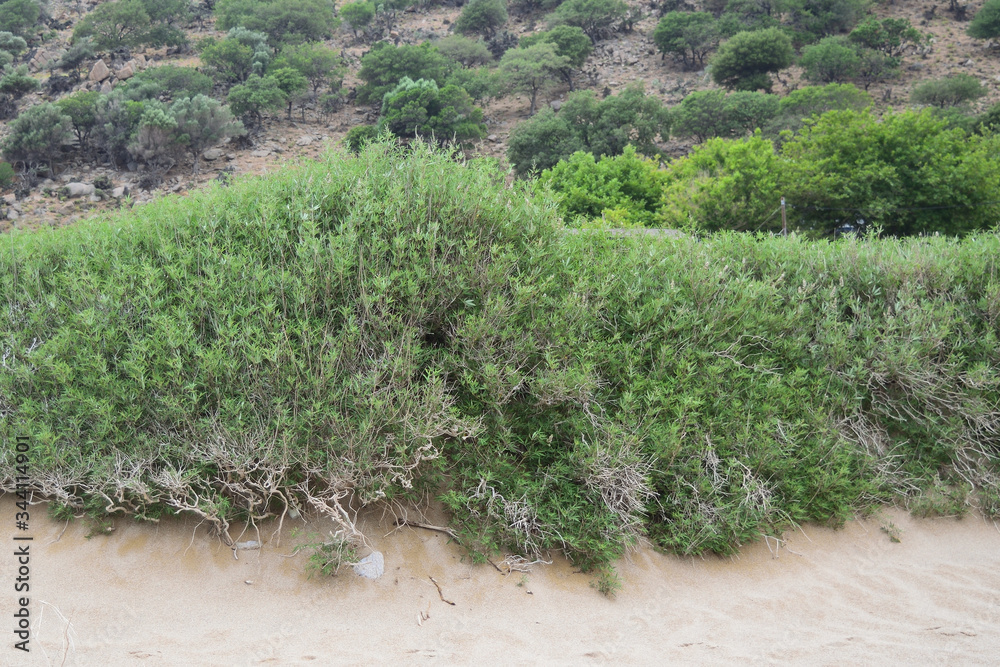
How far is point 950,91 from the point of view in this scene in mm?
42406

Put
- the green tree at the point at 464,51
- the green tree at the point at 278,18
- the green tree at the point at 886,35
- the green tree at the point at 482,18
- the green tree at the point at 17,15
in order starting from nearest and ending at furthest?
the green tree at the point at 886,35 < the green tree at the point at 17,15 < the green tree at the point at 464,51 < the green tree at the point at 278,18 < the green tree at the point at 482,18

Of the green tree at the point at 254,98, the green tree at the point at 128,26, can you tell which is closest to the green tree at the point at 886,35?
the green tree at the point at 254,98

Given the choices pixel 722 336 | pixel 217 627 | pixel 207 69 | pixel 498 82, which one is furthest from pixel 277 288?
pixel 207 69

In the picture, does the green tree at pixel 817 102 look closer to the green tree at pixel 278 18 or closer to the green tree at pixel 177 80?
A: the green tree at pixel 177 80

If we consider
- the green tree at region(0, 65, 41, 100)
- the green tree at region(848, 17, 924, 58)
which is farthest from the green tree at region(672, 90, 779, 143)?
the green tree at region(0, 65, 41, 100)

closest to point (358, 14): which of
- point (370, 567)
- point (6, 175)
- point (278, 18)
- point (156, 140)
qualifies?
point (278, 18)

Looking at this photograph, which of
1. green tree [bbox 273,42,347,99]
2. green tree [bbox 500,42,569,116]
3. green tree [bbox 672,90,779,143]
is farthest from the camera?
green tree [bbox 500,42,569,116]

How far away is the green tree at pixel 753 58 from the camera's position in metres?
49.4

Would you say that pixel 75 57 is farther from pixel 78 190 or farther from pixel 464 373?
pixel 464 373

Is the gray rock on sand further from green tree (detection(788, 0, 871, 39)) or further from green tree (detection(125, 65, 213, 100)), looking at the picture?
green tree (detection(788, 0, 871, 39))

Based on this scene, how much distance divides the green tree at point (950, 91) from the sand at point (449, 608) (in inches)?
1905

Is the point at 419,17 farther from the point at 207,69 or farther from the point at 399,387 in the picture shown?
the point at 399,387

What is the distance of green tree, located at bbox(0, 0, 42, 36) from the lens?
188 feet

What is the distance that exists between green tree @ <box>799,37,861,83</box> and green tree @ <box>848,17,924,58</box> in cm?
338
